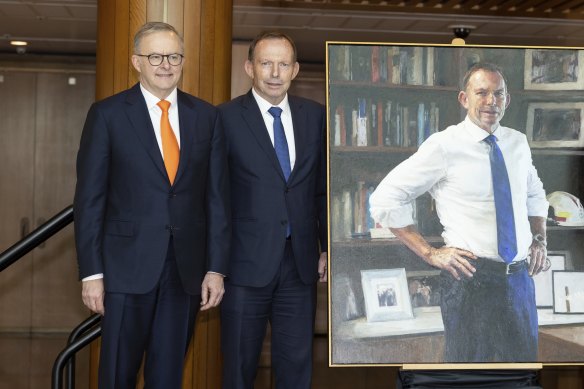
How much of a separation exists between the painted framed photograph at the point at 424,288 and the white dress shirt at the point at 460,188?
0.46ft

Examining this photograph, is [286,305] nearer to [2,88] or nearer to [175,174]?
[175,174]

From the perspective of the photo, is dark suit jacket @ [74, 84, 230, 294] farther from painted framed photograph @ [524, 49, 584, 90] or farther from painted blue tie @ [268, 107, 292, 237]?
painted framed photograph @ [524, 49, 584, 90]

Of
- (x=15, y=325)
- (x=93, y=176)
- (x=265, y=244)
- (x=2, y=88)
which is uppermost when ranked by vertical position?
(x=2, y=88)

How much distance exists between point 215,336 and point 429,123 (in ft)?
5.54

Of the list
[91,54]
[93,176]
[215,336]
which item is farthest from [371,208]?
[91,54]

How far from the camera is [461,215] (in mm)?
3273

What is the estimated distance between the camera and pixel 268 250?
3223mm

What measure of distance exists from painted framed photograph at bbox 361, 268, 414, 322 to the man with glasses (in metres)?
0.54

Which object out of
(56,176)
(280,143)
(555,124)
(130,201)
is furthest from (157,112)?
(56,176)

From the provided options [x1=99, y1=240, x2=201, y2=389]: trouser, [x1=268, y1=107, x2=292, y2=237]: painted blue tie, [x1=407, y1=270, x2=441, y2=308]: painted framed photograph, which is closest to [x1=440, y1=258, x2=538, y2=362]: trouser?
[x1=407, y1=270, x2=441, y2=308]: painted framed photograph

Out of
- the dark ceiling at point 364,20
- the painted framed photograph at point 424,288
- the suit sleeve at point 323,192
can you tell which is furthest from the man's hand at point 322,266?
the dark ceiling at point 364,20

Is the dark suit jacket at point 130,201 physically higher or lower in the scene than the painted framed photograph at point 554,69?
lower

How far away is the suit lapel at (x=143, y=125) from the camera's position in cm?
304

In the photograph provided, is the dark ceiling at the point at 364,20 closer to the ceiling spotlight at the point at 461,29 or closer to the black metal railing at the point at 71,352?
the ceiling spotlight at the point at 461,29
